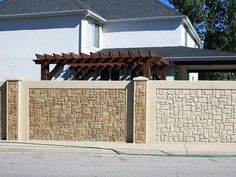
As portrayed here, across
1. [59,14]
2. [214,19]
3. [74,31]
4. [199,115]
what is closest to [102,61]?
[74,31]

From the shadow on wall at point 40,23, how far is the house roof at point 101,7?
43 centimetres

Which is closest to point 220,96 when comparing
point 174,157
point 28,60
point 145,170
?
point 174,157

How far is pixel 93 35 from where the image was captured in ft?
84.9

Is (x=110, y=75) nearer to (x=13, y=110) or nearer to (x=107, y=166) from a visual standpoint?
(x=13, y=110)

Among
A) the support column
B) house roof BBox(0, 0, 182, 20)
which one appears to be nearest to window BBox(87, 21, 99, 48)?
house roof BBox(0, 0, 182, 20)

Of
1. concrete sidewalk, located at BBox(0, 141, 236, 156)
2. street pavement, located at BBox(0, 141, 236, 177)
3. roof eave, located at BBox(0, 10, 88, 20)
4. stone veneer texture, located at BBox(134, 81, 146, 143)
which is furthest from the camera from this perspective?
roof eave, located at BBox(0, 10, 88, 20)

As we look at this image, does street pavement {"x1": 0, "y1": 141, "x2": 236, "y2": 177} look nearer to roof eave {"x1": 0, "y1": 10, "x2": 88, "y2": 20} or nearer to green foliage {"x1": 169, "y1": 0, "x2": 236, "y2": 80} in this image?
roof eave {"x1": 0, "y1": 10, "x2": 88, "y2": 20}

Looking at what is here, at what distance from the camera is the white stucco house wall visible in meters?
24.5

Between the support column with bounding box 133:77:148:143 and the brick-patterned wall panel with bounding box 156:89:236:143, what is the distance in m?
0.66

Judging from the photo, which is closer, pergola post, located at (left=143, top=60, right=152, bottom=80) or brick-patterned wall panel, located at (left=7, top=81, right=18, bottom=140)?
brick-patterned wall panel, located at (left=7, top=81, right=18, bottom=140)

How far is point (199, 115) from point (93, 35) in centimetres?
1193

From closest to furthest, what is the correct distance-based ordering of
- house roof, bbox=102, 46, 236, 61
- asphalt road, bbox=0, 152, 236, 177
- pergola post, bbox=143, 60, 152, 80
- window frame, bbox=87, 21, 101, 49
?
1. asphalt road, bbox=0, 152, 236, 177
2. pergola post, bbox=143, 60, 152, 80
3. house roof, bbox=102, 46, 236, 61
4. window frame, bbox=87, 21, 101, 49

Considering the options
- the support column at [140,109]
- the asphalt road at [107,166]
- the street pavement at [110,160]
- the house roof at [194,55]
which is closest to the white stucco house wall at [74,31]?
the house roof at [194,55]

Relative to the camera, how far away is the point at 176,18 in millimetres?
26125
